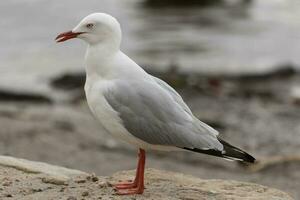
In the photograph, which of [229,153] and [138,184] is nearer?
[229,153]

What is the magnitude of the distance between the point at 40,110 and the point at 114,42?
772 cm

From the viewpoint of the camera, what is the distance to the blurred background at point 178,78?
1017cm

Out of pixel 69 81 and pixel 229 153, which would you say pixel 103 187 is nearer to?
pixel 229 153

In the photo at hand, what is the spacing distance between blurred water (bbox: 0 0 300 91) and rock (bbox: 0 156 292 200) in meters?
9.59

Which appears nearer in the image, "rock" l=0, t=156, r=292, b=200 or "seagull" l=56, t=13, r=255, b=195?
"seagull" l=56, t=13, r=255, b=195

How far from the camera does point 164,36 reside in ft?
66.4

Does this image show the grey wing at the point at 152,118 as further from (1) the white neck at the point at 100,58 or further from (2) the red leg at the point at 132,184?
(2) the red leg at the point at 132,184

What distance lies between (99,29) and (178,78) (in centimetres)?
981

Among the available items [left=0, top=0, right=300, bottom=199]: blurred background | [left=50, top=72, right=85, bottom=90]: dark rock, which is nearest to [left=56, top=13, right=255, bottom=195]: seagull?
[left=0, top=0, right=300, bottom=199]: blurred background

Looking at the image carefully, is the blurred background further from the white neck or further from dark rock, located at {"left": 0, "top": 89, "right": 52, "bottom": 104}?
the white neck

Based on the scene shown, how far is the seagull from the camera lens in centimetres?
509

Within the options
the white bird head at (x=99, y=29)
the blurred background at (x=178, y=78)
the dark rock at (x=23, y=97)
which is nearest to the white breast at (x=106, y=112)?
the white bird head at (x=99, y=29)

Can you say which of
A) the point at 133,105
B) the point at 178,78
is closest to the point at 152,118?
the point at 133,105

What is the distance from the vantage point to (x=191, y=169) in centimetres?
983
